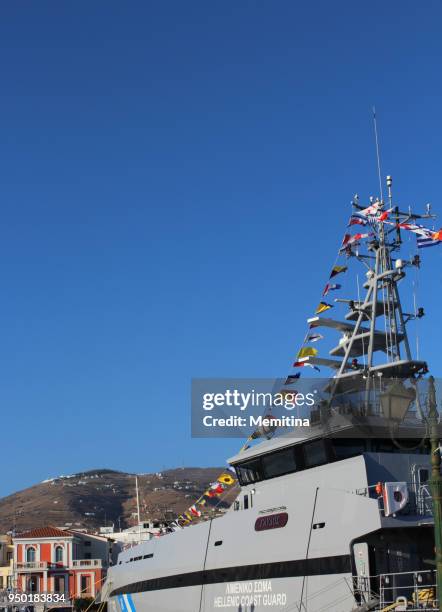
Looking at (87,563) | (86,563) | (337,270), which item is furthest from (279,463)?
(86,563)

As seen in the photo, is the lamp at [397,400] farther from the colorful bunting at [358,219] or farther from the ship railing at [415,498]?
the colorful bunting at [358,219]

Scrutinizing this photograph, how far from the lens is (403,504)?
17703mm

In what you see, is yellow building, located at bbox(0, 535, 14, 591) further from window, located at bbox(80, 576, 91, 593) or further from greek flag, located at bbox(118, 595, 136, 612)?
greek flag, located at bbox(118, 595, 136, 612)

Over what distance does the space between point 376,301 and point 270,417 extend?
488cm

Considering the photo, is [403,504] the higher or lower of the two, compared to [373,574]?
higher

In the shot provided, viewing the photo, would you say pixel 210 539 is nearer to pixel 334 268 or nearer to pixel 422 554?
pixel 422 554

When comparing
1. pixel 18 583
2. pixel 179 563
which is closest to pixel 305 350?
pixel 179 563

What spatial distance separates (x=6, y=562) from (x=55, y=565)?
13779 mm

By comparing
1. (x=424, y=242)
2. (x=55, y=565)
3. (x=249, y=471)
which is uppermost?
(x=424, y=242)

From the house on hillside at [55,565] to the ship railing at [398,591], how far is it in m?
56.5

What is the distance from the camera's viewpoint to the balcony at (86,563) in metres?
73.6

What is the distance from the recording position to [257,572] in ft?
68.6

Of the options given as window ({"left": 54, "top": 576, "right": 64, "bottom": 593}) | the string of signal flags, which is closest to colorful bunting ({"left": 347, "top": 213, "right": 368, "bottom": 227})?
the string of signal flags

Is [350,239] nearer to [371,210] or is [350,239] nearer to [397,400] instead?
[371,210]
